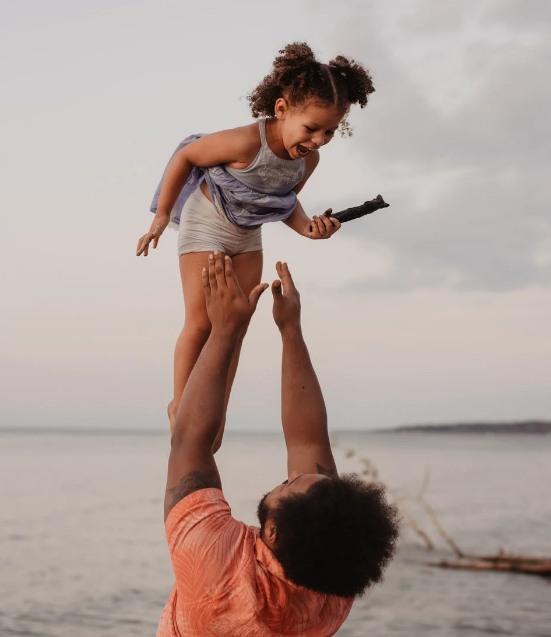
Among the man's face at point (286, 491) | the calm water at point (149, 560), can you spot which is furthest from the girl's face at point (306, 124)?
the calm water at point (149, 560)

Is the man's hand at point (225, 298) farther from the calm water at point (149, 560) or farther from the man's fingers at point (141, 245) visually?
the calm water at point (149, 560)

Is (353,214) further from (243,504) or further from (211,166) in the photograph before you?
(243,504)

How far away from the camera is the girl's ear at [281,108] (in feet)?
11.8

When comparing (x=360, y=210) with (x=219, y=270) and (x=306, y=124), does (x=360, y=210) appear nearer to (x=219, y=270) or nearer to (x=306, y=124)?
(x=306, y=124)

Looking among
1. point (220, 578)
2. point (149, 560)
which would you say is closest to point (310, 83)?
point (220, 578)

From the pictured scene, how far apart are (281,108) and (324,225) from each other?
0.51 meters

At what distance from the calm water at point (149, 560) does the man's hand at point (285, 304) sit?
1400cm

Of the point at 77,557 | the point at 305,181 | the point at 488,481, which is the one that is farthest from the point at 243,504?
the point at 305,181

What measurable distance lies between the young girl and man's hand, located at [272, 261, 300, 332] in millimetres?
244

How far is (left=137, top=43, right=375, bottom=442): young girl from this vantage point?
→ 3523 mm

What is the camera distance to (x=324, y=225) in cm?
359

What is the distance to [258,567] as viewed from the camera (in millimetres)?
3184

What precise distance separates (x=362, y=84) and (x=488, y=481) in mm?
42843

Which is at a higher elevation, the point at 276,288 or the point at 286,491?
the point at 276,288
